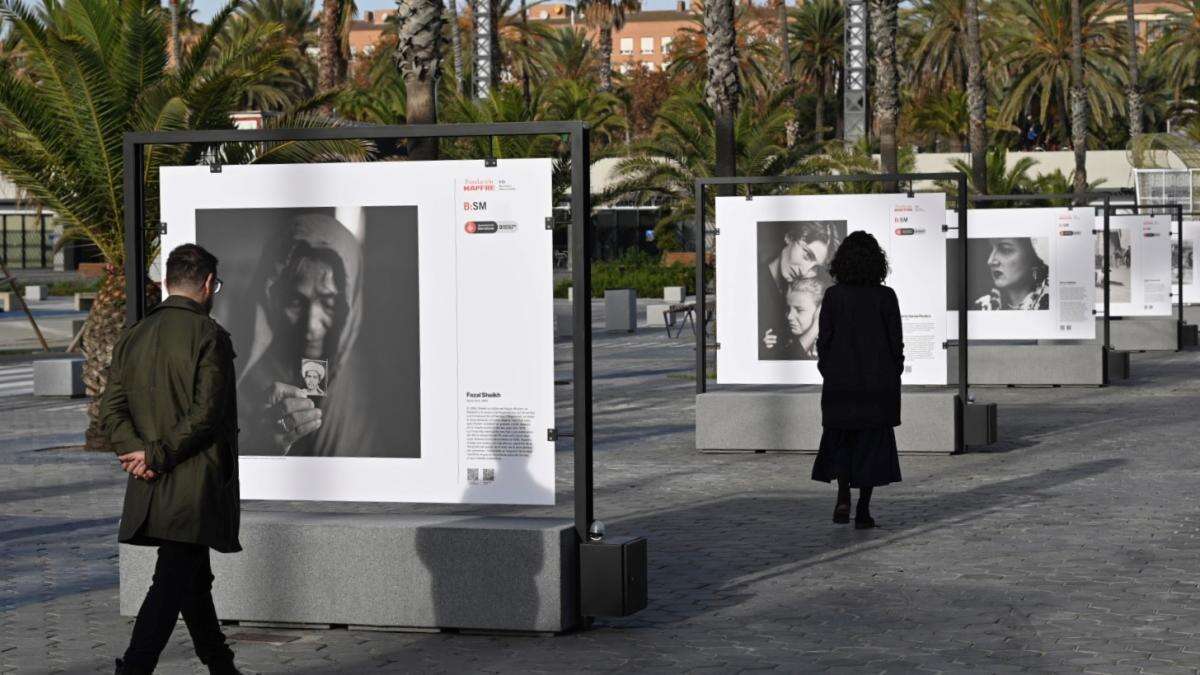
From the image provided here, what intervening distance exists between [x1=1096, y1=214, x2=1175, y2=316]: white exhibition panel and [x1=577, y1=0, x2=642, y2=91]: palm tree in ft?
186

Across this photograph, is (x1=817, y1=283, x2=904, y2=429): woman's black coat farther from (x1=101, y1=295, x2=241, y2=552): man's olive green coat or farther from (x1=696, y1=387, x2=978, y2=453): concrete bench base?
(x1=101, y1=295, x2=241, y2=552): man's olive green coat

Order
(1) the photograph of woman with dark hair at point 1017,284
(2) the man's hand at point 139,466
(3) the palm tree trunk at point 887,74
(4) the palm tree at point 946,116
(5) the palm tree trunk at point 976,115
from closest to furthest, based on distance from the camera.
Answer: (2) the man's hand at point 139,466 < (1) the photograph of woman with dark hair at point 1017,284 < (3) the palm tree trunk at point 887,74 < (5) the palm tree trunk at point 976,115 < (4) the palm tree at point 946,116

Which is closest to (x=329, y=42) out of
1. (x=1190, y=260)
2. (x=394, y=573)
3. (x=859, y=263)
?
(x=1190, y=260)

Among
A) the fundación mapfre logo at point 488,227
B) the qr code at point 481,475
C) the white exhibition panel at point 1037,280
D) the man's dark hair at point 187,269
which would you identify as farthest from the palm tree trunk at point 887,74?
the man's dark hair at point 187,269

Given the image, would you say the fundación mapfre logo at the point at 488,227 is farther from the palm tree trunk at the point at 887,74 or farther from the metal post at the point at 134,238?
A: the palm tree trunk at the point at 887,74

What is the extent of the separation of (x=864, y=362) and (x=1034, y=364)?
12404 millimetres

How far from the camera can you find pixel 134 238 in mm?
8602

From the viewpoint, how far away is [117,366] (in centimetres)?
662

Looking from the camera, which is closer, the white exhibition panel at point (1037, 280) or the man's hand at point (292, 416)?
the man's hand at point (292, 416)

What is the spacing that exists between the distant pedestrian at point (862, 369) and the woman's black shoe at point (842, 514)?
3.4 inches

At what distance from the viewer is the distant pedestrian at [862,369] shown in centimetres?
1112

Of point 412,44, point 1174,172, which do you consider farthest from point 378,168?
→ point 1174,172

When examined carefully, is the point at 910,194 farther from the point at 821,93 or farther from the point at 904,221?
the point at 821,93

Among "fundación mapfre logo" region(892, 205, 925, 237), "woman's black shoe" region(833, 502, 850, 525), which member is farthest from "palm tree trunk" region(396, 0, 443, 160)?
"woman's black shoe" region(833, 502, 850, 525)
